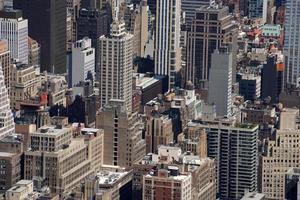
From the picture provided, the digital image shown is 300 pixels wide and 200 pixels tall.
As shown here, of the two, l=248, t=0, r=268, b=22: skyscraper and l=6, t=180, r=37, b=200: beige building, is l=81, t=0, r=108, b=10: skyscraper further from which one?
l=6, t=180, r=37, b=200: beige building

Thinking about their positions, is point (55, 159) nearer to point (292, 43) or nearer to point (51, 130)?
point (51, 130)

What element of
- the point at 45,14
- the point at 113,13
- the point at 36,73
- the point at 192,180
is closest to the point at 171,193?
the point at 192,180

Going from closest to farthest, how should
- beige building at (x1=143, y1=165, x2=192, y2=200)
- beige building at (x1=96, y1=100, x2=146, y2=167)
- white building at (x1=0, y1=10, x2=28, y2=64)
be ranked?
beige building at (x1=143, y1=165, x2=192, y2=200) < beige building at (x1=96, y1=100, x2=146, y2=167) < white building at (x1=0, y1=10, x2=28, y2=64)

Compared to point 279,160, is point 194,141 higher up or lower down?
higher up

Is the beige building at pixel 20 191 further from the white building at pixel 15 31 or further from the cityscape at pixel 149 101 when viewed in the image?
the white building at pixel 15 31

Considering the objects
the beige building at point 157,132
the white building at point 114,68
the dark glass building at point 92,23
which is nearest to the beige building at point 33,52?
the dark glass building at point 92,23

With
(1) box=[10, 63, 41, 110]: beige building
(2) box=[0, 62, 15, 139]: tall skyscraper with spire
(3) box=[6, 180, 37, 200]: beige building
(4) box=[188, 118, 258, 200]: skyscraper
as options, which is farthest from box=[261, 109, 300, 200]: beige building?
(1) box=[10, 63, 41, 110]: beige building

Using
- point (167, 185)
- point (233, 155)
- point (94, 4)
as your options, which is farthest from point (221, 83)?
point (94, 4)
